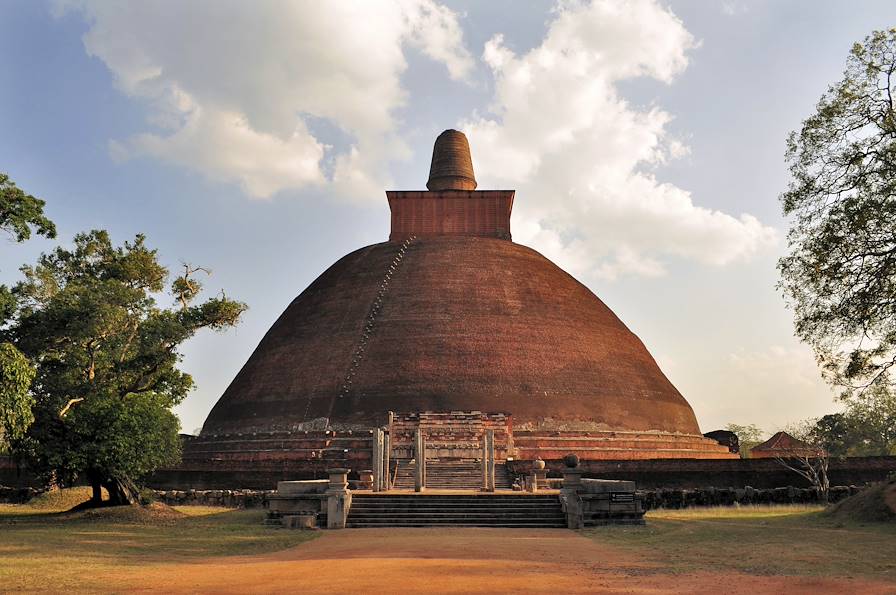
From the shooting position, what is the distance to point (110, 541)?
13.9m

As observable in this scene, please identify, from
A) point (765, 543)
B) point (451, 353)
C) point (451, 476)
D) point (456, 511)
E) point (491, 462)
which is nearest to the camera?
point (765, 543)

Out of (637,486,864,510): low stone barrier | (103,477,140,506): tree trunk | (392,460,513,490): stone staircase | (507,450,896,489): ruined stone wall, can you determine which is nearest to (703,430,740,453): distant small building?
(507,450,896,489): ruined stone wall

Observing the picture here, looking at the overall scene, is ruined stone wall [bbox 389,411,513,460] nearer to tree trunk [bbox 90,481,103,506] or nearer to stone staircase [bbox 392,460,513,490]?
stone staircase [bbox 392,460,513,490]

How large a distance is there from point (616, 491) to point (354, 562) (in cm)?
837

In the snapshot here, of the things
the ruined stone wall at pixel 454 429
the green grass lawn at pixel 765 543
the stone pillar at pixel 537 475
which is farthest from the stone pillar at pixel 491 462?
the green grass lawn at pixel 765 543

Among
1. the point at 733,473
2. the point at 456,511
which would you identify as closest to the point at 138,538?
the point at 456,511

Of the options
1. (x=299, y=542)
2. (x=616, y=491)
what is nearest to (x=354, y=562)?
(x=299, y=542)

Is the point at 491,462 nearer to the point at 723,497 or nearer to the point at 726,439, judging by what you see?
the point at 723,497

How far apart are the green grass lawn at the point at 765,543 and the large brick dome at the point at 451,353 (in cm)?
975

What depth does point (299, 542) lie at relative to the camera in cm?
1390

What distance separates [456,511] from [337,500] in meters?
2.70

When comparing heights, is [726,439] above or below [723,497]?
above

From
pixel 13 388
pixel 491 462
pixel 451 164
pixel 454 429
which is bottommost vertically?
pixel 491 462

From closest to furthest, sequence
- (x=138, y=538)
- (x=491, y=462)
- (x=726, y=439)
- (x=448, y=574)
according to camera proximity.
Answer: (x=448, y=574), (x=138, y=538), (x=491, y=462), (x=726, y=439)
